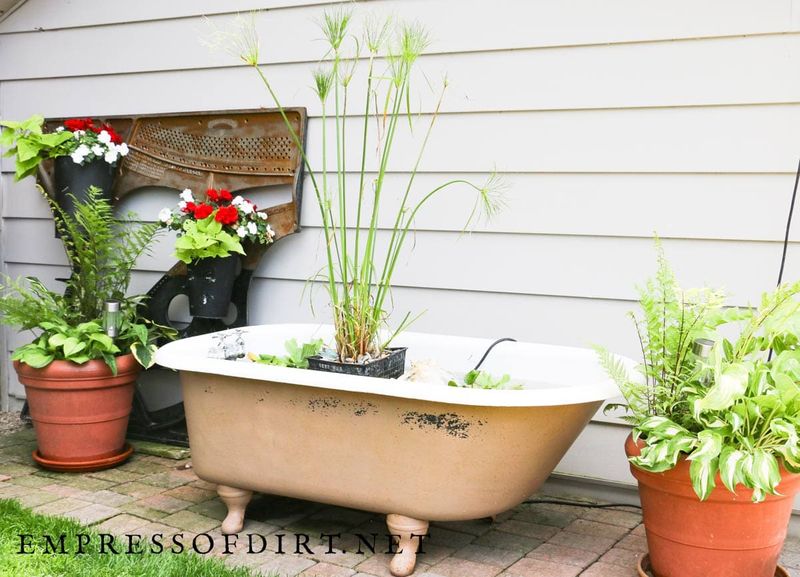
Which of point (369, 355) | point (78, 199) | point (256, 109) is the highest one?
point (256, 109)

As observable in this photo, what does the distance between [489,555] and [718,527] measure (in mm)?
684

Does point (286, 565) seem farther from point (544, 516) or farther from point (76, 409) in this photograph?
point (76, 409)

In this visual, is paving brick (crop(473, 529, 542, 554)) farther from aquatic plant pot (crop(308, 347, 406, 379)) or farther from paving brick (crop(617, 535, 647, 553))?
aquatic plant pot (crop(308, 347, 406, 379))

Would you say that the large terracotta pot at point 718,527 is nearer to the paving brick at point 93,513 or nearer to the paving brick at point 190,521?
the paving brick at point 190,521

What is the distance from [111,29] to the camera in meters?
3.63

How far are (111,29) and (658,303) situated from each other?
8.84 ft

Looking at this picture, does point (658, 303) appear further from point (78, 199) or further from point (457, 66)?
point (78, 199)

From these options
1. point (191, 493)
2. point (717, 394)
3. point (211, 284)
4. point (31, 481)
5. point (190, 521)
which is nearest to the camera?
point (717, 394)

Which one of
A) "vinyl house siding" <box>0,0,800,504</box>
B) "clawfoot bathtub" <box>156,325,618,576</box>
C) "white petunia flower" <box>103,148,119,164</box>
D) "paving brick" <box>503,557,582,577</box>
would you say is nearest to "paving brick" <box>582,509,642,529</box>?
"vinyl house siding" <box>0,0,800,504</box>

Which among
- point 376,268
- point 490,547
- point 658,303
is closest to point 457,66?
point 376,268

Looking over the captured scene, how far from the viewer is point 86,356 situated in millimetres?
3070

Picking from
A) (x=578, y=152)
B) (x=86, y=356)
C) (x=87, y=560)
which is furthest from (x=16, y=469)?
(x=578, y=152)

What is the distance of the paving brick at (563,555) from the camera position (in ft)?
7.77

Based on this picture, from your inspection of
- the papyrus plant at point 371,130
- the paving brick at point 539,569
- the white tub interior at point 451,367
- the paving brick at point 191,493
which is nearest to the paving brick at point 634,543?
the paving brick at point 539,569
